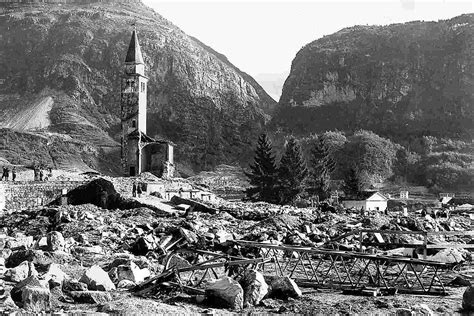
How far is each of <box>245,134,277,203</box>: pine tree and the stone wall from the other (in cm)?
2122

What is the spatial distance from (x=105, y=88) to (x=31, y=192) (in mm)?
111541

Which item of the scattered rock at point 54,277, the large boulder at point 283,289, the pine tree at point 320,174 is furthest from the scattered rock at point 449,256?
the pine tree at point 320,174

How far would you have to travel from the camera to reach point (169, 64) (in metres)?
161

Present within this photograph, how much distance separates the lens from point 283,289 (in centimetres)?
1298

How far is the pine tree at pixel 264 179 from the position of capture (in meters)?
59.9

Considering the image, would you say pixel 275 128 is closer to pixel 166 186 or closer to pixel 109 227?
pixel 166 186

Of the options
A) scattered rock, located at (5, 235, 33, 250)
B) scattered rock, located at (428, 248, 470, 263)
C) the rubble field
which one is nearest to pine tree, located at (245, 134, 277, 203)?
the rubble field

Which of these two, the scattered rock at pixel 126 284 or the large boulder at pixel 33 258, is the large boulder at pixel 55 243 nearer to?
the large boulder at pixel 33 258

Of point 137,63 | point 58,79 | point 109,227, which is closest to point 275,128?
point 58,79

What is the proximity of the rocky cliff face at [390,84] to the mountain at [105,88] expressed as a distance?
13.6 metres

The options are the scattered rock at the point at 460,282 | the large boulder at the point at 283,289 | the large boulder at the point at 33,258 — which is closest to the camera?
the large boulder at the point at 283,289

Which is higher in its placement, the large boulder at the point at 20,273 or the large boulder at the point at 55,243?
the large boulder at the point at 20,273

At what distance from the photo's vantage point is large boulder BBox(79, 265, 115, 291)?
12430 millimetres

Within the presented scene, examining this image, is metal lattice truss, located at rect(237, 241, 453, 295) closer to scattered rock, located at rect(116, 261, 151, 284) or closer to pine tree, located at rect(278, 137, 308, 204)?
scattered rock, located at rect(116, 261, 151, 284)
